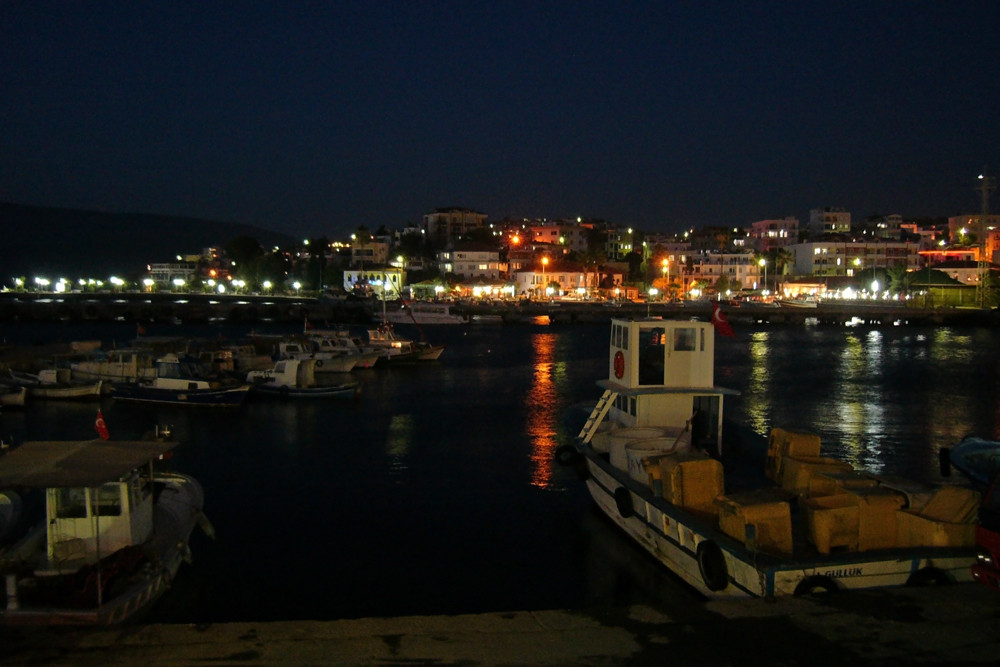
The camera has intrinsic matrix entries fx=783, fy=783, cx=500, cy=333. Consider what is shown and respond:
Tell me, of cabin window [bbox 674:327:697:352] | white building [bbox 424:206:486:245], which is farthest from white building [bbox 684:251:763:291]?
cabin window [bbox 674:327:697:352]

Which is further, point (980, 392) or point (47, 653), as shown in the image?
point (980, 392)

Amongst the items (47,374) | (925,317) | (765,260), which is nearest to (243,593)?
(47,374)

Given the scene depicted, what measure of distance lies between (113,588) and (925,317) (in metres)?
72.0

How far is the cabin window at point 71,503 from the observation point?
8047mm

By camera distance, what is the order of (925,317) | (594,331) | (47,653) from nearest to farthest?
(47,653), (594,331), (925,317)

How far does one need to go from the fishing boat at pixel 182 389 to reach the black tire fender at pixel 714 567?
1778 centimetres

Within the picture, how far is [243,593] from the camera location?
982cm

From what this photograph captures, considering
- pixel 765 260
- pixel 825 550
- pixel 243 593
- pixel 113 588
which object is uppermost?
pixel 765 260

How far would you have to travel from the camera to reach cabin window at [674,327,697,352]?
39.5 ft

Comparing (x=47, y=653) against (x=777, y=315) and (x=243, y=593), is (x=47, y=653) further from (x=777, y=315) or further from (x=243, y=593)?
(x=777, y=315)

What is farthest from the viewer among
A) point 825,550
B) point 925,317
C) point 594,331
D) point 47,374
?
point 925,317

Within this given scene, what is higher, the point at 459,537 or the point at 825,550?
the point at 825,550

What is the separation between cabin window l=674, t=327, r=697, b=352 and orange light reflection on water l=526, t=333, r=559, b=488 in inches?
168

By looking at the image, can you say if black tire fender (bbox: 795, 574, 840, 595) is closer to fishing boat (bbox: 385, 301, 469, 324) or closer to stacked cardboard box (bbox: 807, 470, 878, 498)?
stacked cardboard box (bbox: 807, 470, 878, 498)
